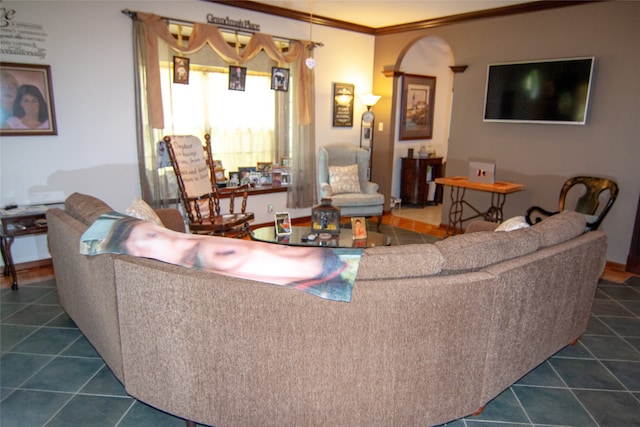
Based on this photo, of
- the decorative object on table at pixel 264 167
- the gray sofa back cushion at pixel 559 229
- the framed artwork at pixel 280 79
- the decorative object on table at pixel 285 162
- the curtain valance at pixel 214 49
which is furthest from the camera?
the decorative object on table at pixel 285 162

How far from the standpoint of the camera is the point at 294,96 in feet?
18.3

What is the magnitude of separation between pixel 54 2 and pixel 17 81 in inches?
31.0

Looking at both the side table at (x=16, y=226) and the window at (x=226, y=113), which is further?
the window at (x=226, y=113)

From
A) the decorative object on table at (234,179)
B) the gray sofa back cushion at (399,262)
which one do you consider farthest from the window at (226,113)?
the gray sofa back cushion at (399,262)

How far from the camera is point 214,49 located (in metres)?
4.76

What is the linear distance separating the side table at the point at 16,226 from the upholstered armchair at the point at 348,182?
9.28 feet

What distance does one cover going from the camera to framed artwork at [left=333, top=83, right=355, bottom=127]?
6.05 m

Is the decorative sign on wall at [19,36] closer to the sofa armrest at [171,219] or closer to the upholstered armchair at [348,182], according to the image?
the sofa armrest at [171,219]

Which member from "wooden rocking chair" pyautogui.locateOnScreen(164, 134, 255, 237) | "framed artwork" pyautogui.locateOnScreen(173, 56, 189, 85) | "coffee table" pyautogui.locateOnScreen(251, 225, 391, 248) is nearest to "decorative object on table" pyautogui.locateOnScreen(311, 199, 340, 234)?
"coffee table" pyautogui.locateOnScreen(251, 225, 391, 248)

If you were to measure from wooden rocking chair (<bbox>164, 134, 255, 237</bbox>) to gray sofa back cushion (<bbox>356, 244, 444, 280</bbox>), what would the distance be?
2.33 metres

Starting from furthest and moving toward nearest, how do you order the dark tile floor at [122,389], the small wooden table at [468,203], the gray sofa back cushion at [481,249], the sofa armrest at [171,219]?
the small wooden table at [468,203] < the sofa armrest at [171,219] < the dark tile floor at [122,389] < the gray sofa back cushion at [481,249]

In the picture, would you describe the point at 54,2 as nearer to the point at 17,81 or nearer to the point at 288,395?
the point at 17,81

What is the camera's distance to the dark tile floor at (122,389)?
2123mm

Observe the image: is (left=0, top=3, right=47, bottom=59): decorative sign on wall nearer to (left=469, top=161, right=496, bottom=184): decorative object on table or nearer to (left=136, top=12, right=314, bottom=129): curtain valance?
(left=136, top=12, right=314, bottom=129): curtain valance
